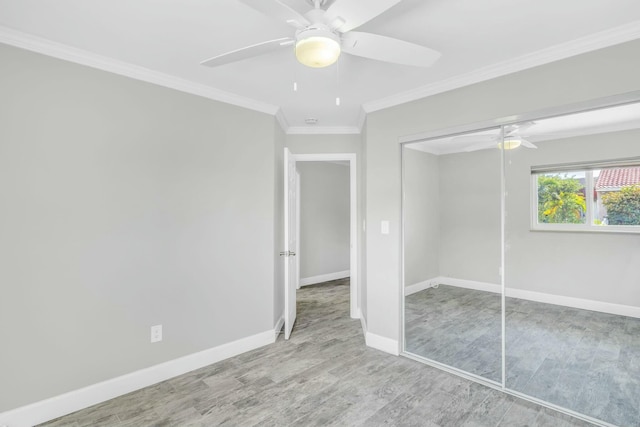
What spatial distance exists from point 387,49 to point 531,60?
1391mm

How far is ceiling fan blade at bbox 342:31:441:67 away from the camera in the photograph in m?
1.52

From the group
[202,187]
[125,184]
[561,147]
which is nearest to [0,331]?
[125,184]

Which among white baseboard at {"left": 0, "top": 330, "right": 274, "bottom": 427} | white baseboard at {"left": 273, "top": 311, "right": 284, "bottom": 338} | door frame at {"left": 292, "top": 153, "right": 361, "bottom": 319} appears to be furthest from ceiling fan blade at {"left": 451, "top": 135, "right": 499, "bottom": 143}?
white baseboard at {"left": 0, "top": 330, "right": 274, "bottom": 427}

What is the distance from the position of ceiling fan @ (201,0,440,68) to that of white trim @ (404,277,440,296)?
6.84 feet

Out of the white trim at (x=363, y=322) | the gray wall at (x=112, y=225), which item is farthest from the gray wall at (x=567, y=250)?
the gray wall at (x=112, y=225)

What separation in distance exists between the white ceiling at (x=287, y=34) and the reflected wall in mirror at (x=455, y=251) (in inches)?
25.2

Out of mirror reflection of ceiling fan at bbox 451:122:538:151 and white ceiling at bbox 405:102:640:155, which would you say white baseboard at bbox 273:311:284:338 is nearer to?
white ceiling at bbox 405:102:640:155

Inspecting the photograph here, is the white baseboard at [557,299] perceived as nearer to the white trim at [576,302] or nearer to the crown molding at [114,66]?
the white trim at [576,302]

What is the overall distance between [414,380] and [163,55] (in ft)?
10.8

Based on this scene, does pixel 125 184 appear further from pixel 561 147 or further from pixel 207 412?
pixel 561 147

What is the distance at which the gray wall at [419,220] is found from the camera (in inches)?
119

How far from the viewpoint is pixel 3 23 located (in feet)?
6.17

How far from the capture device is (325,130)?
404cm

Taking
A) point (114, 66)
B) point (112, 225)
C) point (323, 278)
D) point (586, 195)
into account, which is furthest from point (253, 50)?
point (323, 278)
